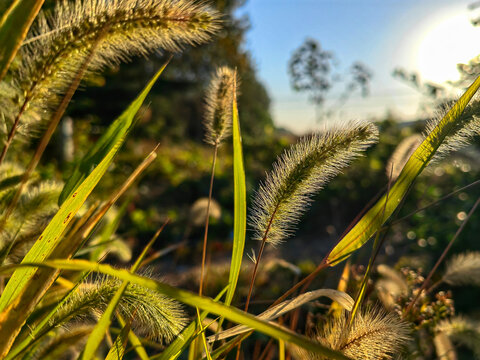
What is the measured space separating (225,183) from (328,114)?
3173 millimetres

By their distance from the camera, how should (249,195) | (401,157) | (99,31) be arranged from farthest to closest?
(249,195), (401,157), (99,31)

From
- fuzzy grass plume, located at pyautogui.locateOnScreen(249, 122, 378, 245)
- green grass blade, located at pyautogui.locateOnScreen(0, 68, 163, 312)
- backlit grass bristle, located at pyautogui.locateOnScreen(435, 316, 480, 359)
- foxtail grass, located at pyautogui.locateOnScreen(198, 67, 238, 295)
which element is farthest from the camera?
backlit grass bristle, located at pyautogui.locateOnScreen(435, 316, 480, 359)

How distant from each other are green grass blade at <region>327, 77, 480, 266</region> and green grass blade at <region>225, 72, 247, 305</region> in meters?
0.18

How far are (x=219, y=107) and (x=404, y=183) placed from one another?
477 mm

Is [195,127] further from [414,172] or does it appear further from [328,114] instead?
[414,172]

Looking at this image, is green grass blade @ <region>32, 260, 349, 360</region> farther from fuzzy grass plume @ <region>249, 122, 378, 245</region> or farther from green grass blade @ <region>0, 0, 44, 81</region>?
green grass blade @ <region>0, 0, 44, 81</region>

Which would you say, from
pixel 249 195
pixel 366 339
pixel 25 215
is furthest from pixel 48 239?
pixel 249 195

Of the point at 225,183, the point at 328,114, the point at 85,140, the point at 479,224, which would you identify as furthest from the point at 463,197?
the point at 85,140

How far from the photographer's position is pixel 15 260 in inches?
39.9

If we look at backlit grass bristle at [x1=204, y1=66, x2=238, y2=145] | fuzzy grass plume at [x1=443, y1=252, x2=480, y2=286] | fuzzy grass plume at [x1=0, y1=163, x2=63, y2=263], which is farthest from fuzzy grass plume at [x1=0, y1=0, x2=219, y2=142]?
fuzzy grass plume at [x1=443, y1=252, x2=480, y2=286]

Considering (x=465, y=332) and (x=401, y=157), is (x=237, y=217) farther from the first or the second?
(x=465, y=332)

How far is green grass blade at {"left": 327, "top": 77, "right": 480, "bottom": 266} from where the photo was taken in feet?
2.50

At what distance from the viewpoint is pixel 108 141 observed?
34.8 inches

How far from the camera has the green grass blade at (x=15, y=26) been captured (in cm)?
69
